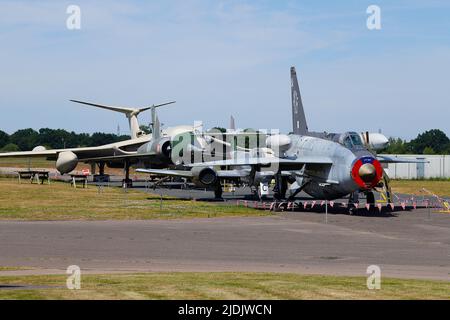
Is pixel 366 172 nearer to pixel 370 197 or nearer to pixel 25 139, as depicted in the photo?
pixel 370 197

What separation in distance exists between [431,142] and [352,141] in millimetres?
125230

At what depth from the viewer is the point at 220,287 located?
12.3 m

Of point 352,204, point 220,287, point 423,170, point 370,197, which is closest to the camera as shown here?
point 220,287

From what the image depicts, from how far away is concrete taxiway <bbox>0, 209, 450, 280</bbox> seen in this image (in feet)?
52.6

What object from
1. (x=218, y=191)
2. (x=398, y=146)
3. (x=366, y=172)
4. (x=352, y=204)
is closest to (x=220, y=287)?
(x=366, y=172)

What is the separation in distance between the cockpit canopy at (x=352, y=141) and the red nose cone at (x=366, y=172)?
4.89 feet

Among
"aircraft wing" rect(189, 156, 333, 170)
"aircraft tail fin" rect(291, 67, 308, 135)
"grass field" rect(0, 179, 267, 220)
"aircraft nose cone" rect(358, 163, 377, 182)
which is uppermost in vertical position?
"aircraft tail fin" rect(291, 67, 308, 135)

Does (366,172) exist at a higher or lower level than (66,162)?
lower

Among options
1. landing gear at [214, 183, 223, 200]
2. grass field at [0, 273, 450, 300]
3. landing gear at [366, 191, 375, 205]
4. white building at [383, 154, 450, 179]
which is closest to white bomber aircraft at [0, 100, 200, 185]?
landing gear at [214, 183, 223, 200]

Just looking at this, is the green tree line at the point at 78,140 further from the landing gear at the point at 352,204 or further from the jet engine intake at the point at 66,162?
the landing gear at the point at 352,204

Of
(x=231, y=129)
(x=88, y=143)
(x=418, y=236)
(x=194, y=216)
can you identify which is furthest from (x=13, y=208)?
(x=88, y=143)

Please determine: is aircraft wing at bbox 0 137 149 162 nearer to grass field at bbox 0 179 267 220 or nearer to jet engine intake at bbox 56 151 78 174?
jet engine intake at bbox 56 151 78 174
